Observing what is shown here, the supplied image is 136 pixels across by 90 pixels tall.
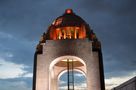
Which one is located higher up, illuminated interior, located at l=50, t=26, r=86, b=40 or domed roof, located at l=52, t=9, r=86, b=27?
domed roof, located at l=52, t=9, r=86, b=27

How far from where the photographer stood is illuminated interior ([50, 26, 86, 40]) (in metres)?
22.0

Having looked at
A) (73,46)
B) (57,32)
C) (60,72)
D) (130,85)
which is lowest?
(130,85)

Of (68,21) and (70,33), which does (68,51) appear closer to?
(70,33)

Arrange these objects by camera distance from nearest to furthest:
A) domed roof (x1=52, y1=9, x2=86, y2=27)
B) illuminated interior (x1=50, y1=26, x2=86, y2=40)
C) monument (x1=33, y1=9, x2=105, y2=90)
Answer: monument (x1=33, y1=9, x2=105, y2=90) → illuminated interior (x1=50, y1=26, x2=86, y2=40) → domed roof (x1=52, y1=9, x2=86, y2=27)

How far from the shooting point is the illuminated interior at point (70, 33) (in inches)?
865

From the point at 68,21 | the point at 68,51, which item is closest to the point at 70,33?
the point at 68,21

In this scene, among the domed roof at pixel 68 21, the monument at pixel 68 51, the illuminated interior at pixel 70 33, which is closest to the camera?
the monument at pixel 68 51

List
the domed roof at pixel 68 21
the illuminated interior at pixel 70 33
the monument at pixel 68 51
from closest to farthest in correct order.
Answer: the monument at pixel 68 51, the illuminated interior at pixel 70 33, the domed roof at pixel 68 21

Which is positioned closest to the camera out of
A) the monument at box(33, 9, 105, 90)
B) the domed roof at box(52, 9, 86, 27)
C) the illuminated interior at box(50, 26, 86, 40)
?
the monument at box(33, 9, 105, 90)

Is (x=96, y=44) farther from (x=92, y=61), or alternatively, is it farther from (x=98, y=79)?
(x=98, y=79)

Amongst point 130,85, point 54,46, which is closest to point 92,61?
point 54,46

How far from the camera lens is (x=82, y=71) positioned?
24312mm

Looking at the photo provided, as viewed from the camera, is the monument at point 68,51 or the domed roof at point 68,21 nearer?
the monument at point 68,51

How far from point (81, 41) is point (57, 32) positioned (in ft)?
8.46
